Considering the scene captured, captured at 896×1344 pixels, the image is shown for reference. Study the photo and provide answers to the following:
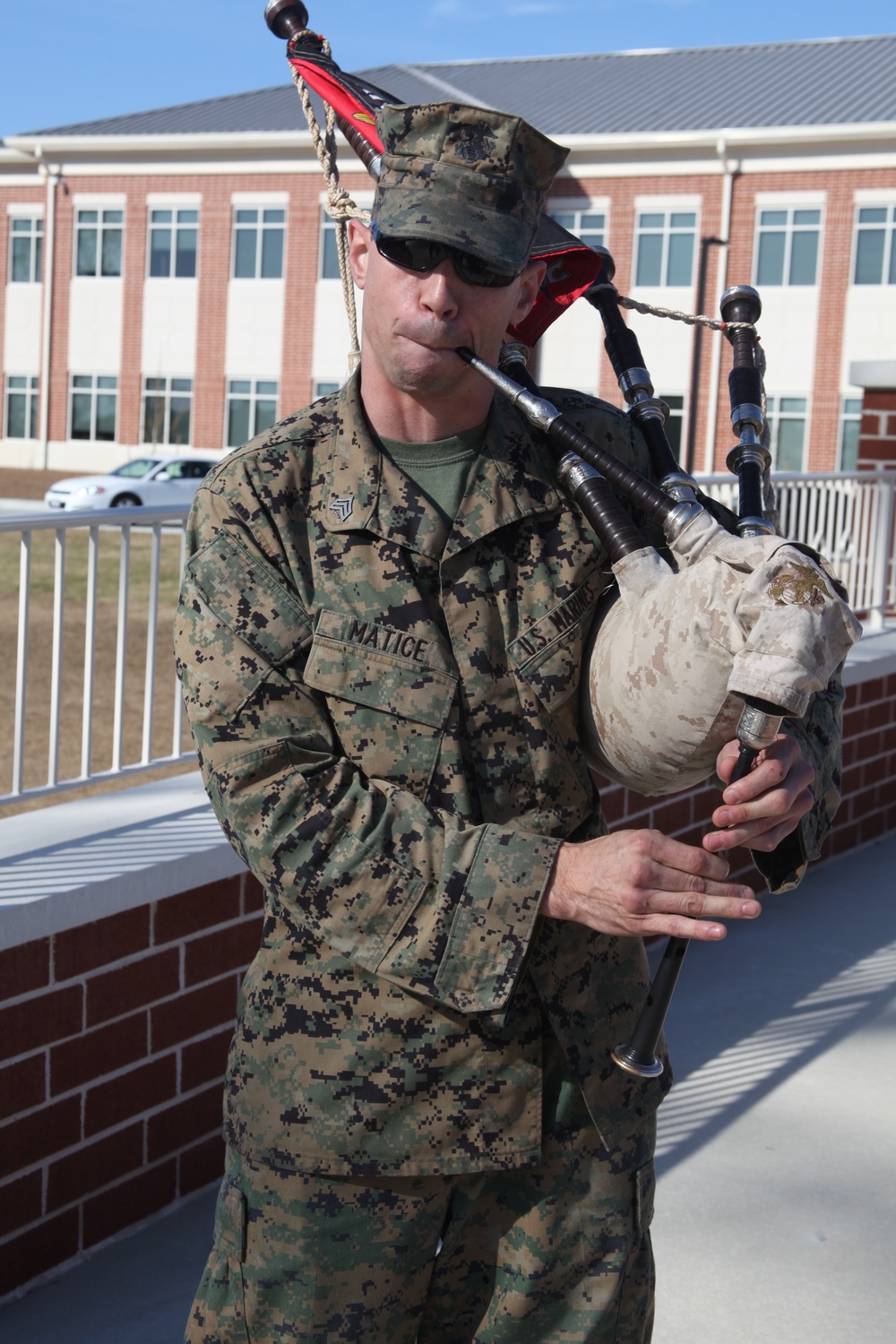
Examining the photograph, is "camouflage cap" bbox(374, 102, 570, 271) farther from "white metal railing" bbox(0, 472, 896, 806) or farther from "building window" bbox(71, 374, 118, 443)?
"building window" bbox(71, 374, 118, 443)

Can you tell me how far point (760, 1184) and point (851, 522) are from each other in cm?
388

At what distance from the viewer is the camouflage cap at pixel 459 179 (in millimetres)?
1699

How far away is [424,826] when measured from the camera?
1.67 meters

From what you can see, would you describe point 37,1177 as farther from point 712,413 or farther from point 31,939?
point 712,413

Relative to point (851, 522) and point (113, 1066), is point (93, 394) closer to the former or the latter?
point (851, 522)

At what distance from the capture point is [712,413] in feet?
90.4

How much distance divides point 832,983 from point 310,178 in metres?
27.9

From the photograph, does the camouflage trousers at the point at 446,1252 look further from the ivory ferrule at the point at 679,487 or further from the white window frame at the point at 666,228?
the white window frame at the point at 666,228

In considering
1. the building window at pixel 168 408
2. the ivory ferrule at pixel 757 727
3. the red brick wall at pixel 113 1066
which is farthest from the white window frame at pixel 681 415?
the ivory ferrule at pixel 757 727

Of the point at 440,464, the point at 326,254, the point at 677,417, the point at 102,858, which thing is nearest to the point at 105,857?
the point at 102,858

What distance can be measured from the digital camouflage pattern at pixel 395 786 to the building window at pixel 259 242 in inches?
1203

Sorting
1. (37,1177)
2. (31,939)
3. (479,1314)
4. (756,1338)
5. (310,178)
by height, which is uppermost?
(310,178)

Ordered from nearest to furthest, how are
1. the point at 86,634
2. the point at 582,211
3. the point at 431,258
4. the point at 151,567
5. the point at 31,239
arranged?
the point at 431,258, the point at 86,634, the point at 151,567, the point at 582,211, the point at 31,239

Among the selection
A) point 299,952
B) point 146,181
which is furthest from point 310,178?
point 299,952
